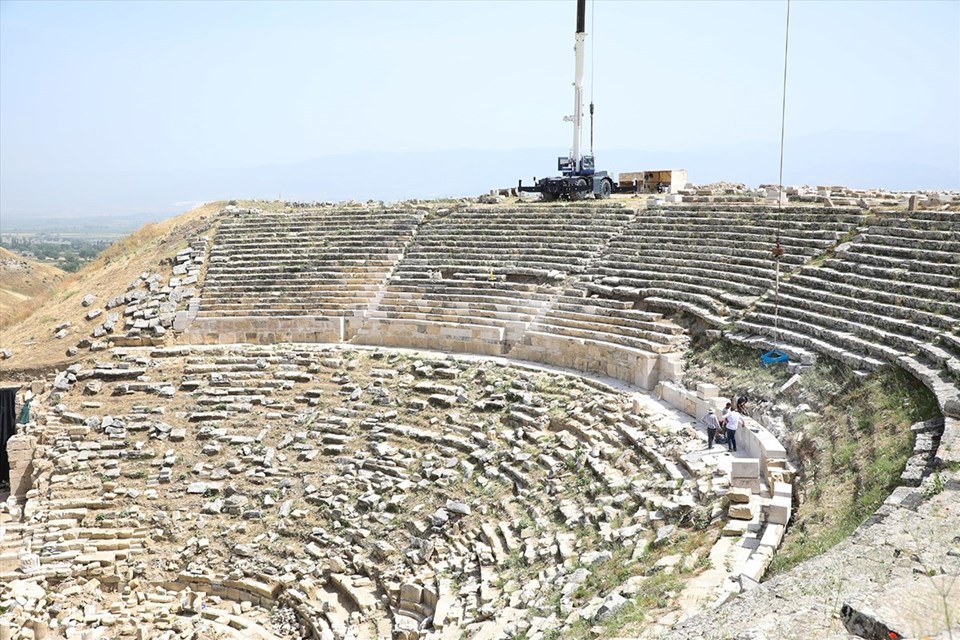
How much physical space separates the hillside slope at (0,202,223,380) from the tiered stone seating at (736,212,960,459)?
625 inches

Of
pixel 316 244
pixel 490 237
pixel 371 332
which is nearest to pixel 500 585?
pixel 371 332

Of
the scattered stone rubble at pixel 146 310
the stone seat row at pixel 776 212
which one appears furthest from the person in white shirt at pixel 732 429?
the scattered stone rubble at pixel 146 310

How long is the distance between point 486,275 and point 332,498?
8296 millimetres

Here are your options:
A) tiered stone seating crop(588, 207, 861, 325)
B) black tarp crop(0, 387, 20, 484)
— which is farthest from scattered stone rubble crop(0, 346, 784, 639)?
tiered stone seating crop(588, 207, 861, 325)

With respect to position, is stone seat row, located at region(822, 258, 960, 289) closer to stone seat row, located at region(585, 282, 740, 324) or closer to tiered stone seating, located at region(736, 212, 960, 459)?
tiered stone seating, located at region(736, 212, 960, 459)

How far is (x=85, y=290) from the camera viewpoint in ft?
83.0

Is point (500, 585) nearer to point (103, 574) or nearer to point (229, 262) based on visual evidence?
point (103, 574)

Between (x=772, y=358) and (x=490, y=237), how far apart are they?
36.0ft

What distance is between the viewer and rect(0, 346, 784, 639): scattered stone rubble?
38.1ft

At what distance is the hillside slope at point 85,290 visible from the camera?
21.5m

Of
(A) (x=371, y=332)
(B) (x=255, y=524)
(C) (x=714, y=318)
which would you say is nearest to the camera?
(B) (x=255, y=524)

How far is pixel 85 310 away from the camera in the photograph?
2353 centimetres

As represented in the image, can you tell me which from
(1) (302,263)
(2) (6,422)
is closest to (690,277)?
(1) (302,263)

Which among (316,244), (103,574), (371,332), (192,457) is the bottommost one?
(103,574)
